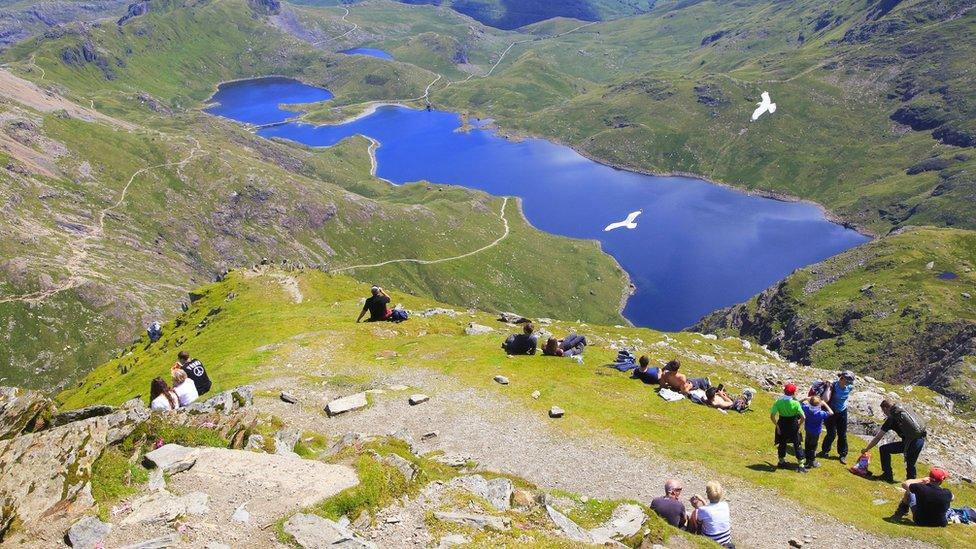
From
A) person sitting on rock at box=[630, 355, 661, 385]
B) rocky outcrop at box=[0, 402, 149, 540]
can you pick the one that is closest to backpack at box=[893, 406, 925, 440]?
person sitting on rock at box=[630, 355, 661, 385]

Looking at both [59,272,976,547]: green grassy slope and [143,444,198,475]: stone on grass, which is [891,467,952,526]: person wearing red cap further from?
[143,444,198,475]: stone on grass

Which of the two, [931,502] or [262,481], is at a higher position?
[931,502]

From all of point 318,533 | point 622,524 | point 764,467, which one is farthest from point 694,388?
point 318,533

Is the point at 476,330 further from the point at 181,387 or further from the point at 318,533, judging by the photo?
the point at 318,533

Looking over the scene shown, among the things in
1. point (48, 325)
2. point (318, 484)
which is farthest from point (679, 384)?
point (48, 325)

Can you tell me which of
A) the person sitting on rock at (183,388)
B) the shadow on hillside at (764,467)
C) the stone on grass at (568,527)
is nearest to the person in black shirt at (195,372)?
the person sitting on rock at (183,388)

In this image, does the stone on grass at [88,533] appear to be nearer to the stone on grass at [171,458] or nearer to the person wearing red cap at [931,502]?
the stone on grass at [171,458]
